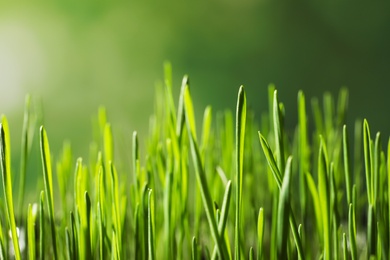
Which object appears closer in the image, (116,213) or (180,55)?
(116,213)

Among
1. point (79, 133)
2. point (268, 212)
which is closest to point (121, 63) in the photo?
point (79, 133)

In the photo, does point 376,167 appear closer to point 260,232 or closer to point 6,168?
point 260,232

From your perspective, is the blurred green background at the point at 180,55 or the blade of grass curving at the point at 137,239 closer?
the blade of grass curving at the point at 137,239

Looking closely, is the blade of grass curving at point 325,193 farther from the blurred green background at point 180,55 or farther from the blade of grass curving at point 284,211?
the blurred green background at point 180,55

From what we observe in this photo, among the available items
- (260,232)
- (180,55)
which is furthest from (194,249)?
(180,55)

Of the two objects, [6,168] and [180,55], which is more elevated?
[180,55]

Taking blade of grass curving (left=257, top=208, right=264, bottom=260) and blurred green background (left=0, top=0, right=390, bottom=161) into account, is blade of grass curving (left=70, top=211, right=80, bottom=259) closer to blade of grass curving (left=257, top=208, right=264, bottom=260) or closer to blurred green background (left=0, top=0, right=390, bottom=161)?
blade of grass curving (left=257, top=208, right=264, bottom=260)

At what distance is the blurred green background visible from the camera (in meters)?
2.42

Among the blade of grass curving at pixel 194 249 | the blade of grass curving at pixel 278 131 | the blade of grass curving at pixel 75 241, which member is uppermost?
the blade of grass curving at pixel 278 131

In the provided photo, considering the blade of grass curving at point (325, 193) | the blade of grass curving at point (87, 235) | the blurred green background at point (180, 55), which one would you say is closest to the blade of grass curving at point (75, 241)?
the blade of grass curving at point (87, 235)

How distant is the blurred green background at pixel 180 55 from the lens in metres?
2.42

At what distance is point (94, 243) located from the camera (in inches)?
12.5

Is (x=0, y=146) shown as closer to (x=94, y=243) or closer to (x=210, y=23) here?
(x=94, y=243)

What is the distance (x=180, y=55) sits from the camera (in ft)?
8.30
